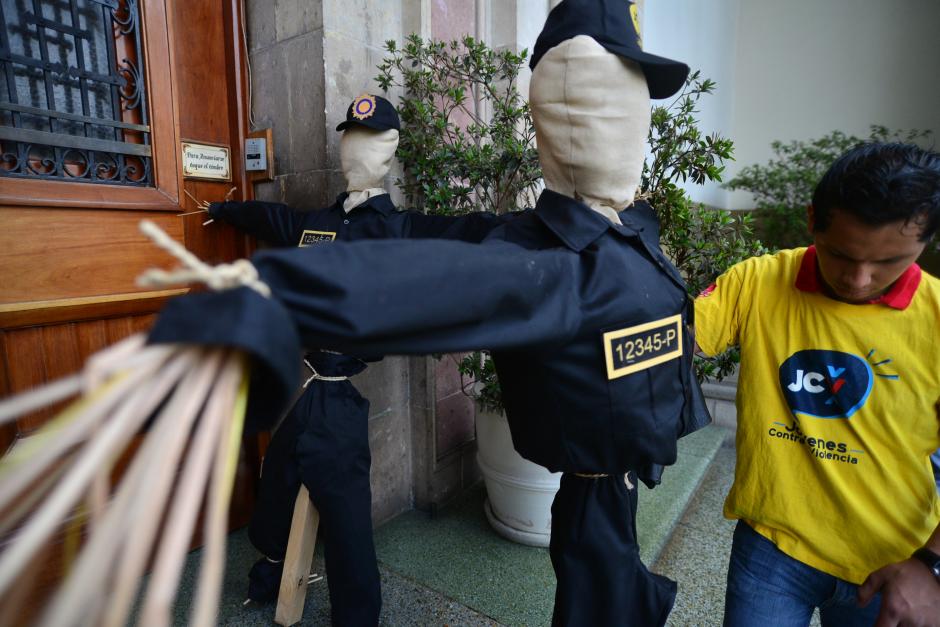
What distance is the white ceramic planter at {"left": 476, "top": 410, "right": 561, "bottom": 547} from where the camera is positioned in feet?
8.59

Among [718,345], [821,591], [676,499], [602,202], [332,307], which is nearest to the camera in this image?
[332,307]

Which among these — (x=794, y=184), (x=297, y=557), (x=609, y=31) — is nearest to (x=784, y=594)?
(x=609, y=31)

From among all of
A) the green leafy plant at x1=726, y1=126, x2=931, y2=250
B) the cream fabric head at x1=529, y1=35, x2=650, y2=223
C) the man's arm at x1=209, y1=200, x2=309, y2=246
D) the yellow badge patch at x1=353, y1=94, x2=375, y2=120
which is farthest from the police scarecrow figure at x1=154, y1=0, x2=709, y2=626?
the green leafy plant at x1=726, y1=126, x2=931, y2=250

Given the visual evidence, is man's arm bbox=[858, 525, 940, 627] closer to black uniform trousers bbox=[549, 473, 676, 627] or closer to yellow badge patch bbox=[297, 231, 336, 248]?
black uniform trousers bbox=[549, 473, 676, 627]

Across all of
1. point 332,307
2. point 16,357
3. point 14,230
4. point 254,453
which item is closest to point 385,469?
point 254,453

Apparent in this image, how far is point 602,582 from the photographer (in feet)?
4.06

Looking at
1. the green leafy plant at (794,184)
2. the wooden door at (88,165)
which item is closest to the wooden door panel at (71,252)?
the wooden door at (88,165)

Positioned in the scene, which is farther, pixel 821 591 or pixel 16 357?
pixel 16 357

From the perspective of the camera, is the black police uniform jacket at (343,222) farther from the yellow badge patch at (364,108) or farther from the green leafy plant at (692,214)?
the green leafy plant at (692,214)

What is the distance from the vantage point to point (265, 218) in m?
2.31

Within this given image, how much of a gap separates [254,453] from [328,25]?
2.06m

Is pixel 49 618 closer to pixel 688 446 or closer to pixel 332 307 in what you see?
pixel 332 307

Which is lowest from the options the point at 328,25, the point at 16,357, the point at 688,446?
the point at 688,446

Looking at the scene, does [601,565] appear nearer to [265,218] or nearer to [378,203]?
[378,203]
